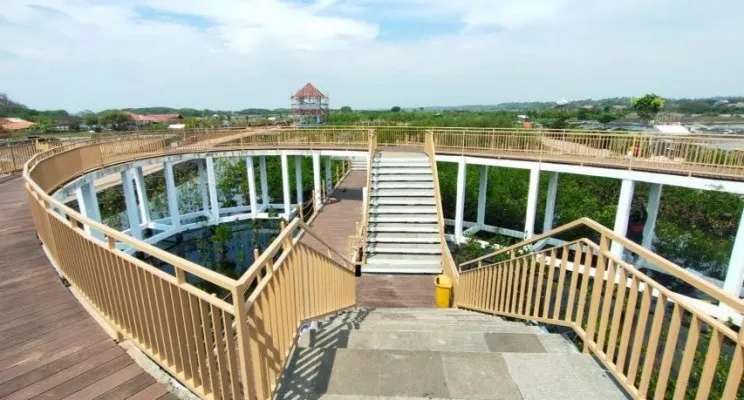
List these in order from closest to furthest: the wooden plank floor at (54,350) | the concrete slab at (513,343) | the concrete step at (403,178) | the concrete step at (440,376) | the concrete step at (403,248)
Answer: the wooden plank floor at (54,350) → the concrete step at (440,376) → the concrete slab at (513,343) → the concrete step at (403,248) → the concrete step at (403,178)

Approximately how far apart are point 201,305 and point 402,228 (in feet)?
30.4

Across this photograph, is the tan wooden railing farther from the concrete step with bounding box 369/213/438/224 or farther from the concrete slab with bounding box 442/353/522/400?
the concrete step with bounding box 369/213/438/224

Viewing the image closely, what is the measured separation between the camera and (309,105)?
39562 millimetres

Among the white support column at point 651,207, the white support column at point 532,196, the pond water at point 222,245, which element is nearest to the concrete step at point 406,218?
the white support column at point 532,196

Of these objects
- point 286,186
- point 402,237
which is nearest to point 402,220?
point 402,237

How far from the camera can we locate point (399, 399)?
8.81 feet

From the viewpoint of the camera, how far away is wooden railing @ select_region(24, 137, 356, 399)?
84.6 inches

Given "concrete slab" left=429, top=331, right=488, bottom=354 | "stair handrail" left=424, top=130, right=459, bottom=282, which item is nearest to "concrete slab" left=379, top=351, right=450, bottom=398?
"concrete slab" left=429, top=331, right=488, bottom=354

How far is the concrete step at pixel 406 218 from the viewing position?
11.4 m

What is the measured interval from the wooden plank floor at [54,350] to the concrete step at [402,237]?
758cm

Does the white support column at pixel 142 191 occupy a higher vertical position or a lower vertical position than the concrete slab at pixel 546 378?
lower

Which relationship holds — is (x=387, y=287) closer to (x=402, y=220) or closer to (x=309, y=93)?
(x=402, y=220)

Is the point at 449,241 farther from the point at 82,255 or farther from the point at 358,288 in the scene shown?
the point at 82,255

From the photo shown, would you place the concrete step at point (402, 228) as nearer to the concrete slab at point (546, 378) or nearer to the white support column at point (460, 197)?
the white support column at point (460, 197)
